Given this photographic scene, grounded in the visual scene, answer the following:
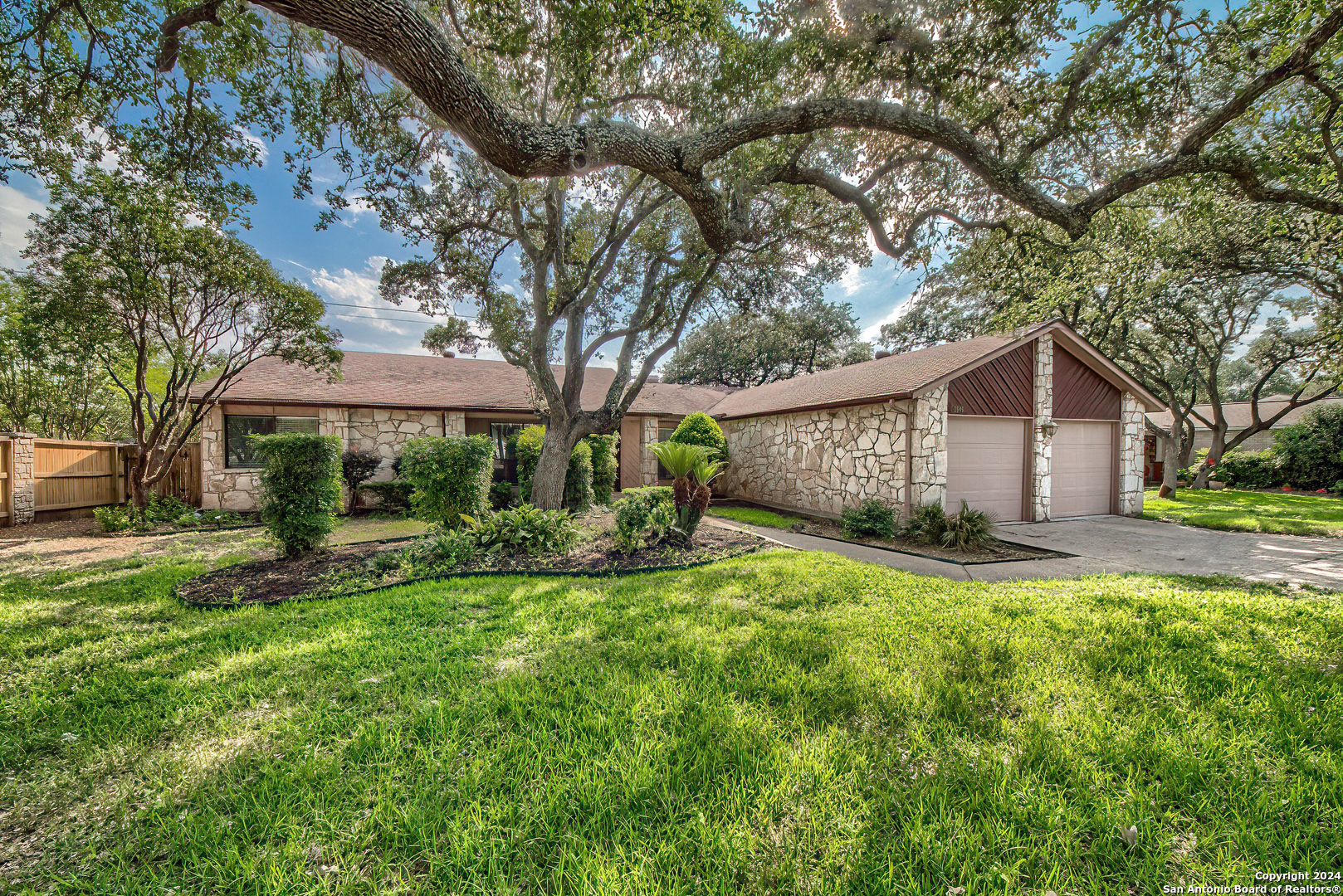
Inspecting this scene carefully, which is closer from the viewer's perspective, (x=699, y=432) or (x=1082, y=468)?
(x=1082, y=468)

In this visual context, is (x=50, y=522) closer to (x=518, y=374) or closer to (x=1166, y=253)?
(x=518, y=374)

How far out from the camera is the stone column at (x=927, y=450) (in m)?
8.34

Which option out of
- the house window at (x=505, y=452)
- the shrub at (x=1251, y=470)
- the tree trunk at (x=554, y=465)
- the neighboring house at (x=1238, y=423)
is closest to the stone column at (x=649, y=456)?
the house window at (x=505, y=452)

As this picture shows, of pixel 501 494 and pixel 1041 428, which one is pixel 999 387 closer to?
pixel 1041 428

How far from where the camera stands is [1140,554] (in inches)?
267

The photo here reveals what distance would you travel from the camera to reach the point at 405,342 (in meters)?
15.5

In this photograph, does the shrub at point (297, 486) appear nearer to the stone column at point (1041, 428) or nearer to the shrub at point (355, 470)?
the shrub at point (355, 470)

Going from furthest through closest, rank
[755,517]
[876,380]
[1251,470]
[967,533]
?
[1251,470] < [755,517] < [876,380] < [967,533]

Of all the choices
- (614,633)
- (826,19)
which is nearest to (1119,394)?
(826,19)

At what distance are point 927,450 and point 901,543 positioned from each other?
6.20 ft

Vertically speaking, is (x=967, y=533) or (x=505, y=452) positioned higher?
(x=505, y=452)

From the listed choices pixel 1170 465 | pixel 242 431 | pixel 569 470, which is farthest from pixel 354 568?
pixel 1170 465

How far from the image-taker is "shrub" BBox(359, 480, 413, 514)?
10.6 meters

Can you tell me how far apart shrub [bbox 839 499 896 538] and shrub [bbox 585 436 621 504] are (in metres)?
5.53
